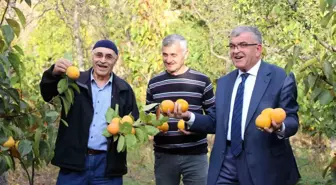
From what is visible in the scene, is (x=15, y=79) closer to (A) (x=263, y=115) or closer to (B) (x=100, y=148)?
(B) (x=100, y=148)

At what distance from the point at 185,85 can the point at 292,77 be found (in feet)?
3.51

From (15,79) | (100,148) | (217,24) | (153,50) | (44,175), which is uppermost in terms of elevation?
(217,24)

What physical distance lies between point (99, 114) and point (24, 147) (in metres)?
Answer: 0.94

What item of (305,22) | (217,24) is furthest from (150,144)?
(305,22)

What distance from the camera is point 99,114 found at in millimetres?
3613

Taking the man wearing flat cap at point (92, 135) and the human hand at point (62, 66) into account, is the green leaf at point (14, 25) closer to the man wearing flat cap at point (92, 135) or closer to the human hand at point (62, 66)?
the human hand at point (62, 66)

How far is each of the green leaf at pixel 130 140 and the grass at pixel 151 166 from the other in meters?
2.44

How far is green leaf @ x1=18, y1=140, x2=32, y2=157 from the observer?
269cm

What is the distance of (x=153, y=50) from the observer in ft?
28.0

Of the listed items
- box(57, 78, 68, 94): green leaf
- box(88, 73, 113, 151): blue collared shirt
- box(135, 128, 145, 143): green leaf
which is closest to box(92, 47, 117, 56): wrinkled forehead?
box(88, 73, 113, 151): blue collared shirt

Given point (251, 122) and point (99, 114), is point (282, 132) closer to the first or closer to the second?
point (251, 122)

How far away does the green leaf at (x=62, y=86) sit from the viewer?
3.17 meters

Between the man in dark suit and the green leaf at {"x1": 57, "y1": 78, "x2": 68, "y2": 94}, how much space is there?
2.08ft

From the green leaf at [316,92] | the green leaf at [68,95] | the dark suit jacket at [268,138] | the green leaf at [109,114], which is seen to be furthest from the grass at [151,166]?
the green leaf at [316,92]
